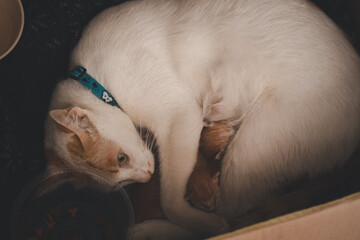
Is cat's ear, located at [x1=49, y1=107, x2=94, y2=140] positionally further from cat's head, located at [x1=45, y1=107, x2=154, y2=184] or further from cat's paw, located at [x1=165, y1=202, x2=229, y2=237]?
cat's paw, located at [x1=165, y1=202, x2=229, y2=237]

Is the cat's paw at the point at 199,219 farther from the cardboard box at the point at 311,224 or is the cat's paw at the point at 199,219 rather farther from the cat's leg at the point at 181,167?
the cardboard box at the point at 311,224

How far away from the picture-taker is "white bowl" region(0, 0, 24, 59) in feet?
4.07

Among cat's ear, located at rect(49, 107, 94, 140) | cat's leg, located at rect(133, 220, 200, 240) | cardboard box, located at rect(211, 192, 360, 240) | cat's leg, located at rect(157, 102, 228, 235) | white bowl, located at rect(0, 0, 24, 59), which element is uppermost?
white bowl, located at rect(0, 0, 24, 59)

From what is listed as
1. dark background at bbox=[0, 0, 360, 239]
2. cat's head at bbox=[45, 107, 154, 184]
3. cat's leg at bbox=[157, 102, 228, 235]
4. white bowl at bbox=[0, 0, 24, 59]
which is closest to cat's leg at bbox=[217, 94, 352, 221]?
cat's leg at bbox=[157, 102, 228, 235]

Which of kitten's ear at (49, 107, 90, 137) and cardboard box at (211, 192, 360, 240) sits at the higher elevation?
kitten's ear at (49, 107, 90, 137)

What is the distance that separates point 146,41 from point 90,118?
41 centimetres

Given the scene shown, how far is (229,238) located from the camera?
740 millimetres

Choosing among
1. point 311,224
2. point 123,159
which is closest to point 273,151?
point 311,224

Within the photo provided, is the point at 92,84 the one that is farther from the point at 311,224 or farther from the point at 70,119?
the point at 311,224

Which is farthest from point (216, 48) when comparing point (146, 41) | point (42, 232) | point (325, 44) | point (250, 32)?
point (42, 232)

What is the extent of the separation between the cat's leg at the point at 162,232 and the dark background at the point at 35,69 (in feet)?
1.76

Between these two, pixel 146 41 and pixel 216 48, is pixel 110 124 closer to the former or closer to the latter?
pixel 146 41

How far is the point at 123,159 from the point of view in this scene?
3.83 ft

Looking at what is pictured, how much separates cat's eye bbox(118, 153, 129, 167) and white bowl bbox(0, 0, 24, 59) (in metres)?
0.64
